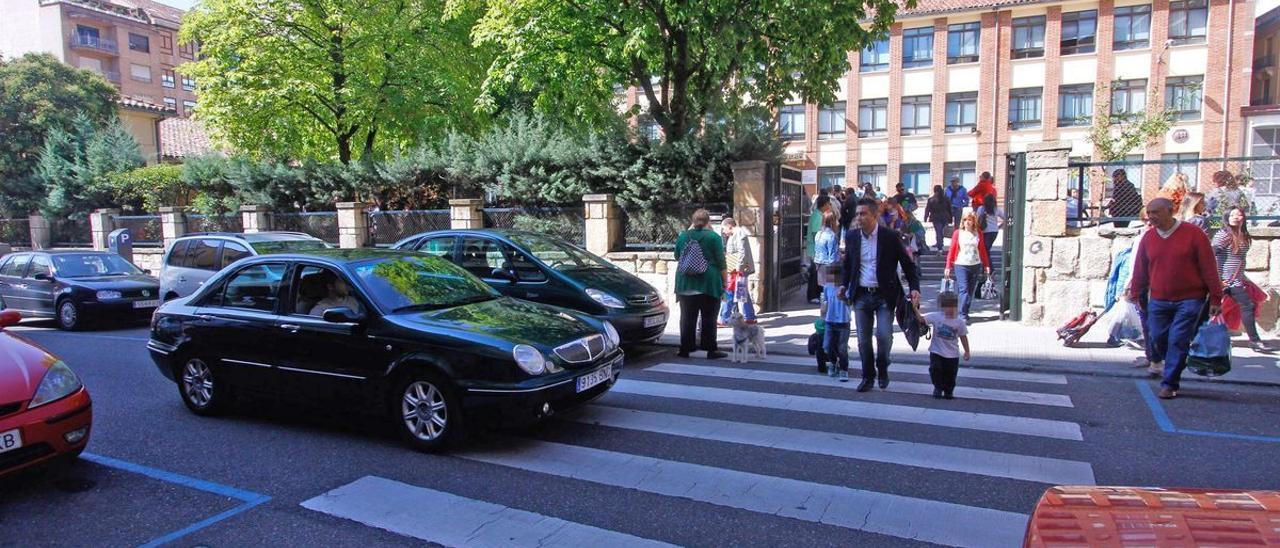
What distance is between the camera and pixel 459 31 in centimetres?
2125

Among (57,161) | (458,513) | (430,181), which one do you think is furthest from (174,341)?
(57,161)

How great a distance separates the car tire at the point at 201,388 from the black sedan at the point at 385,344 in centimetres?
1

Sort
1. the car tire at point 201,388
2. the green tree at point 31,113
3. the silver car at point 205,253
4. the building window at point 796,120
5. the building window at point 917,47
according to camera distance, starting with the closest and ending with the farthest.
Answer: the car tire at point 201,388
the silver car at point 205,253
the green tree at point 31,113
the building window at point 917,47
the building window at point 796,120

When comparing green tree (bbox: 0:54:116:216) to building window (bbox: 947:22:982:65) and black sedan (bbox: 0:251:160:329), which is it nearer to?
black sedan (bbox: 0:251:160:329)

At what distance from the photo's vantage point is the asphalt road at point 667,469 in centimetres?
430

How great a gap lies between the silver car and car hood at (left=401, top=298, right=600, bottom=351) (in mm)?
7022

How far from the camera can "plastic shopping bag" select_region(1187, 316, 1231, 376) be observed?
6.89 meters

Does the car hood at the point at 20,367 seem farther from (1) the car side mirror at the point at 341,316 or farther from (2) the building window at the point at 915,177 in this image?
(2) the building window at the point at 915,177

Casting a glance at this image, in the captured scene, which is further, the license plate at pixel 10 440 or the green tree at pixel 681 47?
the green tree at pixel 681 47

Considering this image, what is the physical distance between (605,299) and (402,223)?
362 inches

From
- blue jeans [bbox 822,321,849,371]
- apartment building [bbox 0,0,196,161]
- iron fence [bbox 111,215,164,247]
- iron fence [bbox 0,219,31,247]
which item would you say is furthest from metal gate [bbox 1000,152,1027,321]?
apartment building [bbox 0,0,196,161]

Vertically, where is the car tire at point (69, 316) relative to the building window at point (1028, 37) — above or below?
below

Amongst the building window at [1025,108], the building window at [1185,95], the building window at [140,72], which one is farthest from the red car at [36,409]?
the building window at [140,72]

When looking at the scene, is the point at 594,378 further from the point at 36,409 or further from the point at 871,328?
the point at 36,409
